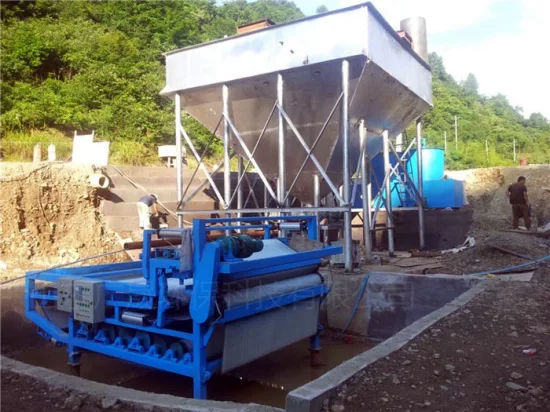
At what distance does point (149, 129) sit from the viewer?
15930 mm

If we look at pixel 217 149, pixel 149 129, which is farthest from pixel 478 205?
pixel 149 129

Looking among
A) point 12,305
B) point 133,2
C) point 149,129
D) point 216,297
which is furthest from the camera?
point 133,2

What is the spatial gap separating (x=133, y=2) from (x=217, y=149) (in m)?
9.69

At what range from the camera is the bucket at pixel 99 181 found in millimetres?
8945

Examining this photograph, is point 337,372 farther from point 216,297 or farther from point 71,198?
point 71,198

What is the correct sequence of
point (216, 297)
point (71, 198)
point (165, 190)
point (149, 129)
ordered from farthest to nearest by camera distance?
point (149, 129), point (165, 190), point (71, 198), point (216, 297)

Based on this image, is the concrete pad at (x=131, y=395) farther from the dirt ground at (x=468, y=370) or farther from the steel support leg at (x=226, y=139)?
the steel support leg at (x=226, y=139)

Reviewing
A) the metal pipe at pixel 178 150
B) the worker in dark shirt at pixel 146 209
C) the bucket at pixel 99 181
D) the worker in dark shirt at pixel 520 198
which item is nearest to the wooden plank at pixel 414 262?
the metal pipe at pixel 178 150

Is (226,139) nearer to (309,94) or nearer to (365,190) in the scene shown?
(309,94)

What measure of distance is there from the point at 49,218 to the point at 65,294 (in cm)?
518

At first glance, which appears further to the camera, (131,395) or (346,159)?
(346,159)

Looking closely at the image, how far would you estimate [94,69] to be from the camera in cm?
1647

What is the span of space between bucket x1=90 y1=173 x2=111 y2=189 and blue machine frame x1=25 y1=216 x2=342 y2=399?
4.54 metres

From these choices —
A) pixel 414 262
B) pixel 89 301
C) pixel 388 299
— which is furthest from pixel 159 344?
pixel 414 262
